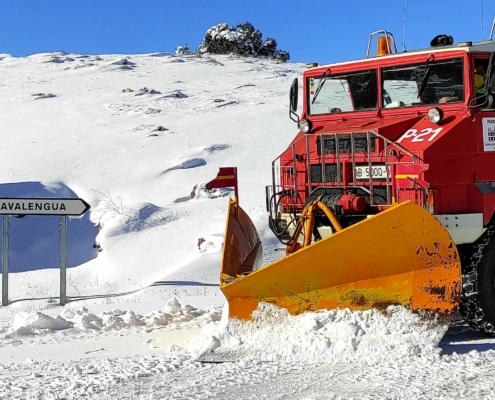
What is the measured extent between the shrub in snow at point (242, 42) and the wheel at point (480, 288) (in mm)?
43592

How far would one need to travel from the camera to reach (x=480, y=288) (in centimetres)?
560

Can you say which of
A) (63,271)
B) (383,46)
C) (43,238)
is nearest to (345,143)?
(383,46)

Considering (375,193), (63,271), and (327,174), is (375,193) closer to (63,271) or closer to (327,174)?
(327,174)

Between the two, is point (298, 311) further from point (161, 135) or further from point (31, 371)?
point (161, 135)

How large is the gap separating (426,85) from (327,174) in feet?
4.01

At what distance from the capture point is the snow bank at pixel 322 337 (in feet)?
16.3

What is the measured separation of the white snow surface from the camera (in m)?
4.52

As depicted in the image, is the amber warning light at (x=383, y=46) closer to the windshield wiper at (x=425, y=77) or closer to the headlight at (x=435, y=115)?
the windshield wiper at (x=425, y=77)

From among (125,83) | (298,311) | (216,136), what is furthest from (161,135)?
(298,311)

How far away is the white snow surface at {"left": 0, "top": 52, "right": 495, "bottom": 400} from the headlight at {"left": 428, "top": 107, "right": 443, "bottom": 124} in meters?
1.80

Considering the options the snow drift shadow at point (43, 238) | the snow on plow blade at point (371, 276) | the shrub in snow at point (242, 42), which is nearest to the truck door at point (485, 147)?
the snow on plow blade at point (371, 276)

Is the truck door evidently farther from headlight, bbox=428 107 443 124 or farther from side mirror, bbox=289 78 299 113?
side mirror, bbox=289 78 299 113

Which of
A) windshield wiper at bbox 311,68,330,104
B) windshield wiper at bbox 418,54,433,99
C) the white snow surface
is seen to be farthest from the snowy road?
windshield wiper at bbox 311,68,330,104

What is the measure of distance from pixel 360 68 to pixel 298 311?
2.94 m
